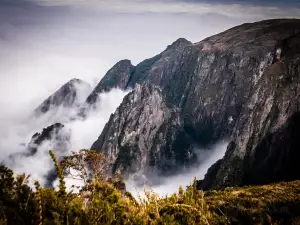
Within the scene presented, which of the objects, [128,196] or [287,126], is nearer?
[128,196]

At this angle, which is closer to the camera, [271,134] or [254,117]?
[271,134]

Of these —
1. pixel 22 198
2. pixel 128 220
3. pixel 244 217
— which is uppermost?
pixel 22 198

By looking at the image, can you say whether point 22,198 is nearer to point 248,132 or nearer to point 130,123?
point 248,132

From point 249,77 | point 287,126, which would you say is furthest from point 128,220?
point 249,77

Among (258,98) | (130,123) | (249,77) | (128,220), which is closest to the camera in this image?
(128,220)

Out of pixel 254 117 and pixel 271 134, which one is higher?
pixel 254 117

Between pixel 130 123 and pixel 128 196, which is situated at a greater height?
pixel 130 123

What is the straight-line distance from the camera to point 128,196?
182 inches

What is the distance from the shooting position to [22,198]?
12.0 feet

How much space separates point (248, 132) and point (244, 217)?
14037 centimetres

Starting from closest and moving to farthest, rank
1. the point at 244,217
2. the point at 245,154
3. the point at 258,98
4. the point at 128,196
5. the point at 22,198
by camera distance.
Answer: the point at 22,198
the point at 128,196
the point at 244,217
the point at 245,154
the point at 258,98

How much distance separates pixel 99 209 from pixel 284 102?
133245 millimetres

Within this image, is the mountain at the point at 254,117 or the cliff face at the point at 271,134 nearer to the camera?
the cliff face at the point at 271,134

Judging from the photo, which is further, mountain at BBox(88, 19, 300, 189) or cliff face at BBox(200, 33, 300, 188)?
mountain at BBox(88, 19, 300, 189)
